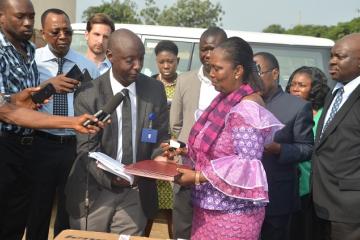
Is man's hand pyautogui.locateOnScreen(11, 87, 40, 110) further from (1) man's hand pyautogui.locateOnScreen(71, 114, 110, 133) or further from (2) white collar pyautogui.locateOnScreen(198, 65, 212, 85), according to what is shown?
(2) white collar pyautogui.locateOnScreen(198, 65, 212, 85)

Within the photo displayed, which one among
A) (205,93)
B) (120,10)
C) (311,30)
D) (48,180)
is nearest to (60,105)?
(48,180)

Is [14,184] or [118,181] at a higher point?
[118,181]

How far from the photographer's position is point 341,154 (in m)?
3.13

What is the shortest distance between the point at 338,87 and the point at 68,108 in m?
2.08

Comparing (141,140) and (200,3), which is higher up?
(200,3)

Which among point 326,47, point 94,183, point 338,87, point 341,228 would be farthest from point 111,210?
point 326,47

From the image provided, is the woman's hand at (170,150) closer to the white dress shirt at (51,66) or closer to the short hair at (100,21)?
the white dress shirt at (51,66)

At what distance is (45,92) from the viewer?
2.93 m

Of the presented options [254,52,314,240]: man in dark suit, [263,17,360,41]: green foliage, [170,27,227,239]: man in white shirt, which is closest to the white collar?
[170,27,227,239]: man in white shirt

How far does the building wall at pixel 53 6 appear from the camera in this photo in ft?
65.5

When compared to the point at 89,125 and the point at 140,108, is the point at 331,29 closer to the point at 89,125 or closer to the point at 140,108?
the point at 140,108

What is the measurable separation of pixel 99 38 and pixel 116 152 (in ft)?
7.66

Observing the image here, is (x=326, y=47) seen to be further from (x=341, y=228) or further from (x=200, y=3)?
(x=200, y=3)

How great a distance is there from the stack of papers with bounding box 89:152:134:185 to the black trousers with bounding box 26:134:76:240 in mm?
1199
